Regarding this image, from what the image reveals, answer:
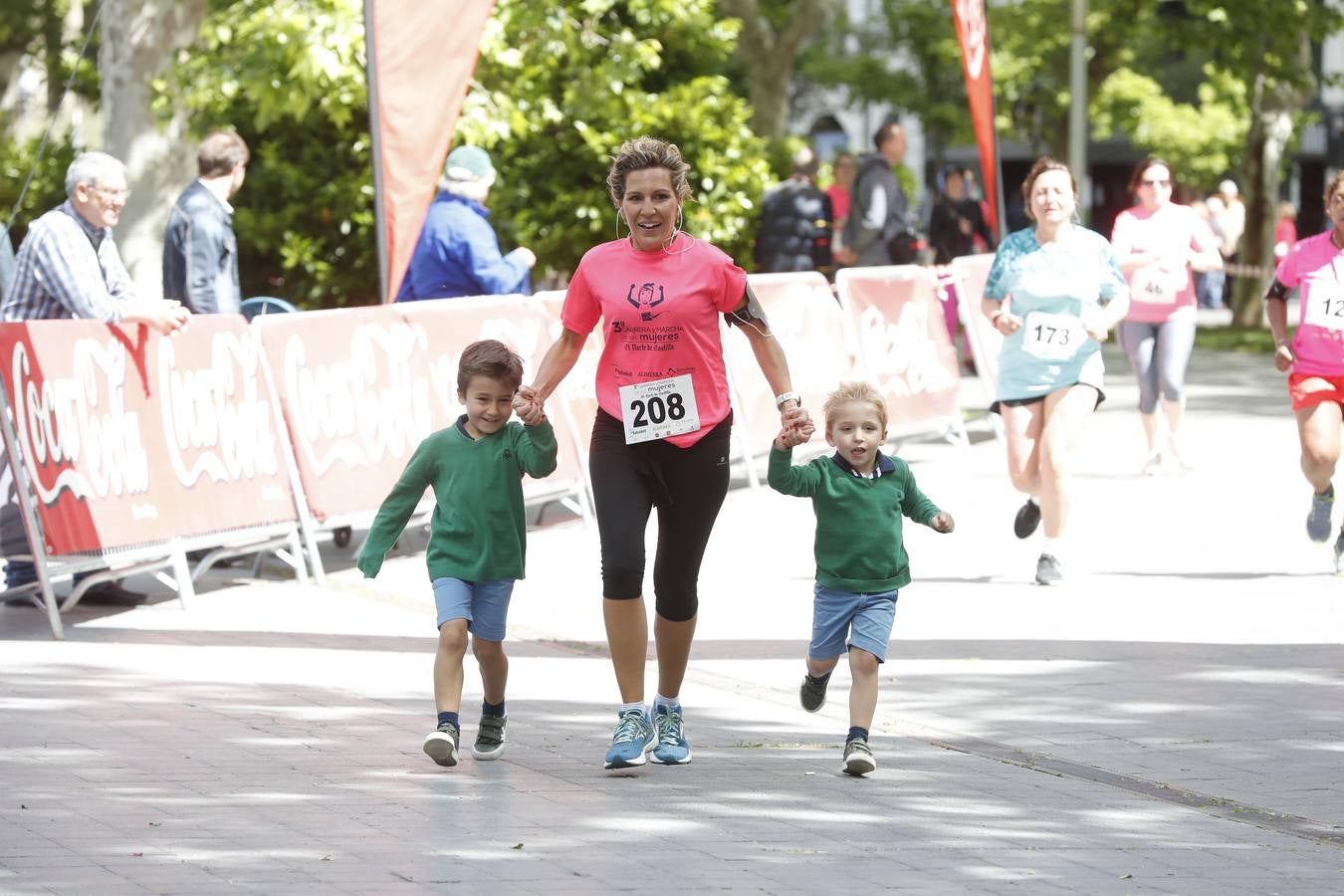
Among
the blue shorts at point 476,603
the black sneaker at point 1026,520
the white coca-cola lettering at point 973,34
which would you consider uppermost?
the white coca-cola lettering at point 973,34

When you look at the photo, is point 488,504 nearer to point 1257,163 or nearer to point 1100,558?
point 1100,558

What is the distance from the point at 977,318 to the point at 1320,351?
6.05 metres

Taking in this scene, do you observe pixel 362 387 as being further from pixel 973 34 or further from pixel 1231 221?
pixel 1231 221

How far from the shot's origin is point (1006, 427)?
1020cm

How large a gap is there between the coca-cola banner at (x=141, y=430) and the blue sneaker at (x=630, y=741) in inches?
128

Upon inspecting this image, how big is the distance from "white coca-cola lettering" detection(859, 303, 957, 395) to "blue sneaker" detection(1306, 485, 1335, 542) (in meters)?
4.85

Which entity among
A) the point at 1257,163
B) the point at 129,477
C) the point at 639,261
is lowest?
the point at 129,477

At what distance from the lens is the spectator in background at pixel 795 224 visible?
17641 millimetres

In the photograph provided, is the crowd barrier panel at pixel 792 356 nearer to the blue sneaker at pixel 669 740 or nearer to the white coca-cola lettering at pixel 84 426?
the white coca-cola lettering at pixel 84 426

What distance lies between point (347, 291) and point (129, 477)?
10.0 meters

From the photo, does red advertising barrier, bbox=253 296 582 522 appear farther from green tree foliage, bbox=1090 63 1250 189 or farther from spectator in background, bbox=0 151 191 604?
green tree foliage, bbox=1090 63 1250 189

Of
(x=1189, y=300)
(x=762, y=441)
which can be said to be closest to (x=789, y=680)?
(x=762, y=441)

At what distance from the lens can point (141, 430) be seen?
9367 millimetres

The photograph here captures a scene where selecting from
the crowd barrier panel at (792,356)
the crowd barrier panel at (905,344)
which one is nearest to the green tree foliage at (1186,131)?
the crowd barrier panel at (905,344)
